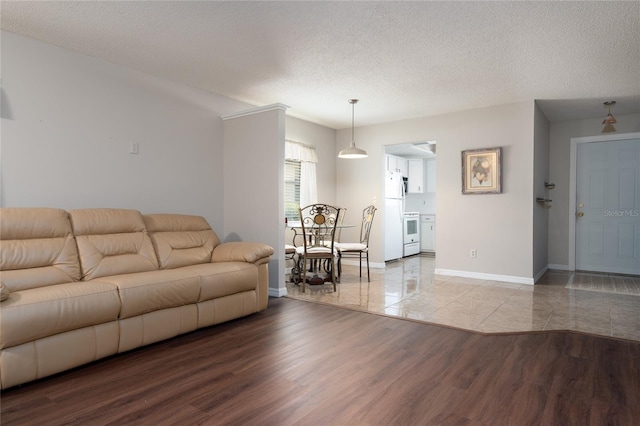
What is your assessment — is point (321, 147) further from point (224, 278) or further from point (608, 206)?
point (608, 206)

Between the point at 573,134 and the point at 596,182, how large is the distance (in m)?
0.84

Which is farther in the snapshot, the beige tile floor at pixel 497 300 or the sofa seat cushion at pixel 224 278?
the beige tile floor at pixel 497 300

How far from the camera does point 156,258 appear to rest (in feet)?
11.1

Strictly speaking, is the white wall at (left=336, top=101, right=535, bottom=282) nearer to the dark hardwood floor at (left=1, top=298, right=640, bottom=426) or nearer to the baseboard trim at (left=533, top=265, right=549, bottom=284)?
A: the baseboard trim at (left=533, top=265, right=549, bottom=284)

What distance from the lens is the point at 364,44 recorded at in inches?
128

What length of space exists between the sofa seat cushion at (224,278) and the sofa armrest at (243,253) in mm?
77

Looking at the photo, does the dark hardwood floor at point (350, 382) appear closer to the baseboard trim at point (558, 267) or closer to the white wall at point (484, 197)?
the white wall at point (484, 197)

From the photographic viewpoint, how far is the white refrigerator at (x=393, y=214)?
266 inches

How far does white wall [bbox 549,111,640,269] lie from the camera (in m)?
6.06

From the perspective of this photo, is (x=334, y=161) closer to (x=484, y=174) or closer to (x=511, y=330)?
(x=484, y=174)

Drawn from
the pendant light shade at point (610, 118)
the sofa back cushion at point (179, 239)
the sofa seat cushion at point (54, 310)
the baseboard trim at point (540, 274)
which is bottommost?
the baseboard trim at point (540, 274)

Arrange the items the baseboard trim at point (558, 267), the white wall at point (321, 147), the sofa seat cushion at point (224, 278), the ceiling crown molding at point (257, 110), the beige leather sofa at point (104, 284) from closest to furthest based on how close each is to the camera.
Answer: the beige leather sofa at point (104, 284) < the sofa seat cushion at point (224, 278) < the ceiling crown molding at point (257, 110) < the white wall at point (321, 147) < the baseboard trim at point (558, 267)

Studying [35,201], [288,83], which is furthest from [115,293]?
[288,83]

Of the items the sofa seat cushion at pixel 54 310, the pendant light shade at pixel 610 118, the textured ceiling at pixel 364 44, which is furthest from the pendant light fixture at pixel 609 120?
the sofa seat cushion at pixel 54 310
